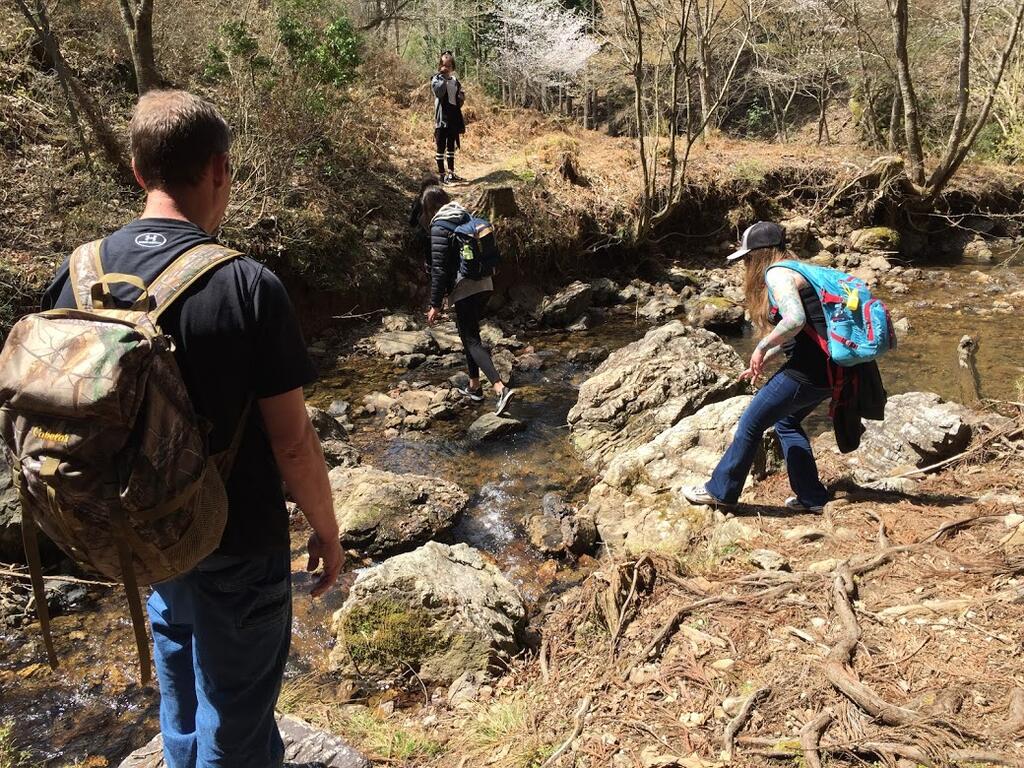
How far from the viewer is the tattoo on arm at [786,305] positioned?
364 cm

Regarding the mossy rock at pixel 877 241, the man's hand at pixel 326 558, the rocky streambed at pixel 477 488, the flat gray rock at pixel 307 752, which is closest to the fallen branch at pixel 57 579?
the rocky streambed at pixel 477 488

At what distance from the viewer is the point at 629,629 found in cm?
330

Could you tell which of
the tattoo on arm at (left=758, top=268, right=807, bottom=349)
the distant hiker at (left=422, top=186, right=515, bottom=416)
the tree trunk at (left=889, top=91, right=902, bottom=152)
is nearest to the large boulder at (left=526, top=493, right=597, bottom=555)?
the tattoo on arm at (left=758, top=268, right=807, bottom=349)

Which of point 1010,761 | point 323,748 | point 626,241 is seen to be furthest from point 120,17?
point 1010,761

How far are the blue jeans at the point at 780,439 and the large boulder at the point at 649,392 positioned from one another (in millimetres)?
2008

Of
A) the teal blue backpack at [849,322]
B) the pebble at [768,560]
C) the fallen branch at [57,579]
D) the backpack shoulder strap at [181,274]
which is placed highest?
the backpack shoulder strap at [181,274]

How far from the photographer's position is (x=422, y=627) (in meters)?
3.61

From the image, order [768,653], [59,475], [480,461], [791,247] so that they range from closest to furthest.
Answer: [59,475] < [768,653] < [480,461] < [791,247]

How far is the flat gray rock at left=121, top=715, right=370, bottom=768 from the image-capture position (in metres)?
2.54

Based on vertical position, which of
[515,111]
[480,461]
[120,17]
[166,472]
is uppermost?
[120,17]

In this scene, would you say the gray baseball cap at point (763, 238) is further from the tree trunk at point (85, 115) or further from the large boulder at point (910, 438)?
the tree trunk at point (85, 115)

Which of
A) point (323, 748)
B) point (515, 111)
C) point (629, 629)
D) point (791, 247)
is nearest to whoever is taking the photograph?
point (323, 748)

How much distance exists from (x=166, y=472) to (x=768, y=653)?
2449 mm

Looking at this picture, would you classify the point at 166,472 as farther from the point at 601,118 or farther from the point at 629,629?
the point at 601,118
